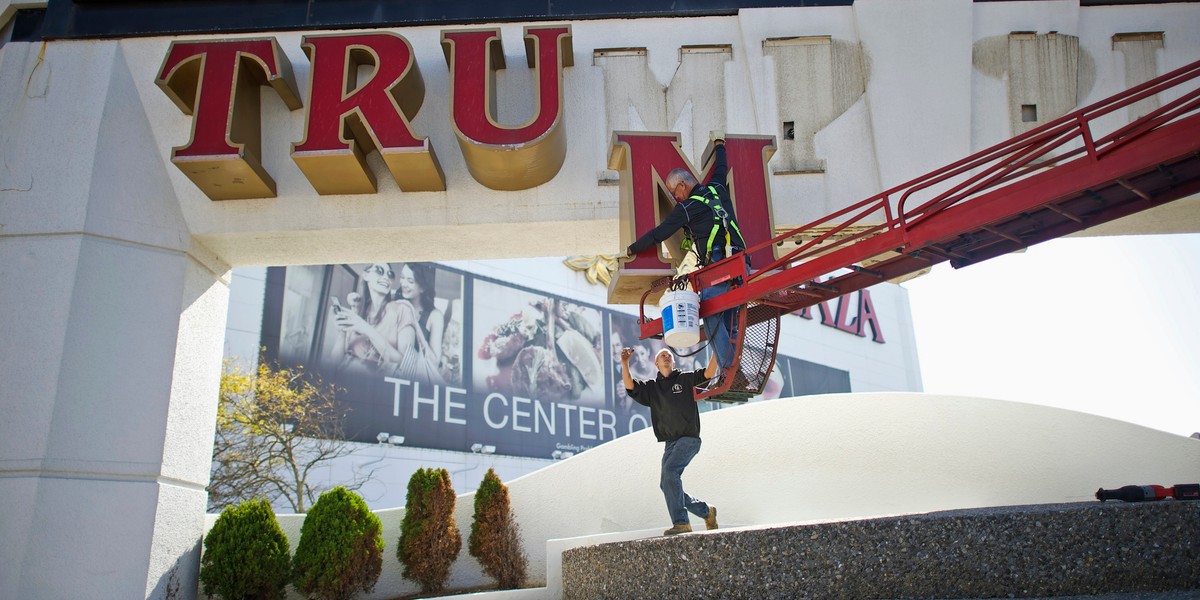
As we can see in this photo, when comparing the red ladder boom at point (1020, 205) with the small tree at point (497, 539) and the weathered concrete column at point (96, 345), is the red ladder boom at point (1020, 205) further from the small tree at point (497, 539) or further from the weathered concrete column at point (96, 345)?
the weathered concrete column at point (96, 345)

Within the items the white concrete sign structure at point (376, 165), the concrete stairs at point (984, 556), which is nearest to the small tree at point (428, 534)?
the white concrete sign structure at point (376, 165)

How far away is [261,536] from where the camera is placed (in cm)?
933

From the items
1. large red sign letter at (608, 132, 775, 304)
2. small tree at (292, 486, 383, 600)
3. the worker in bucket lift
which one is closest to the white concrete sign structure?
large red sign letter at (608, 132, 775, 304)

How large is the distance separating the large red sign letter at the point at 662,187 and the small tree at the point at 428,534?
12.5 ft

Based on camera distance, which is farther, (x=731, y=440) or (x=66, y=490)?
(x=731, y=440)

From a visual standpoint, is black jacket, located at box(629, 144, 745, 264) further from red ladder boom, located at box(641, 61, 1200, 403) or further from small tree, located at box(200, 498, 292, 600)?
small tree, located at box(200, 498, 292, 600)

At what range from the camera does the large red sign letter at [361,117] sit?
8781 millimetres

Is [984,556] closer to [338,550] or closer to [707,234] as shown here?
[707,234]

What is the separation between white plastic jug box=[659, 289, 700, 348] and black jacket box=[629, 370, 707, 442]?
2.60 feet

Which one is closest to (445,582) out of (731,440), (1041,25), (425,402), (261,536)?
(261,536)

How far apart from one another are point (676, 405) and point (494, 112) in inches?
156

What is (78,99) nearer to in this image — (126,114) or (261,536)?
(126,114)

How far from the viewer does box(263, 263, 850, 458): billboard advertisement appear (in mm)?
26141

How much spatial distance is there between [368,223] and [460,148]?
127 cm
